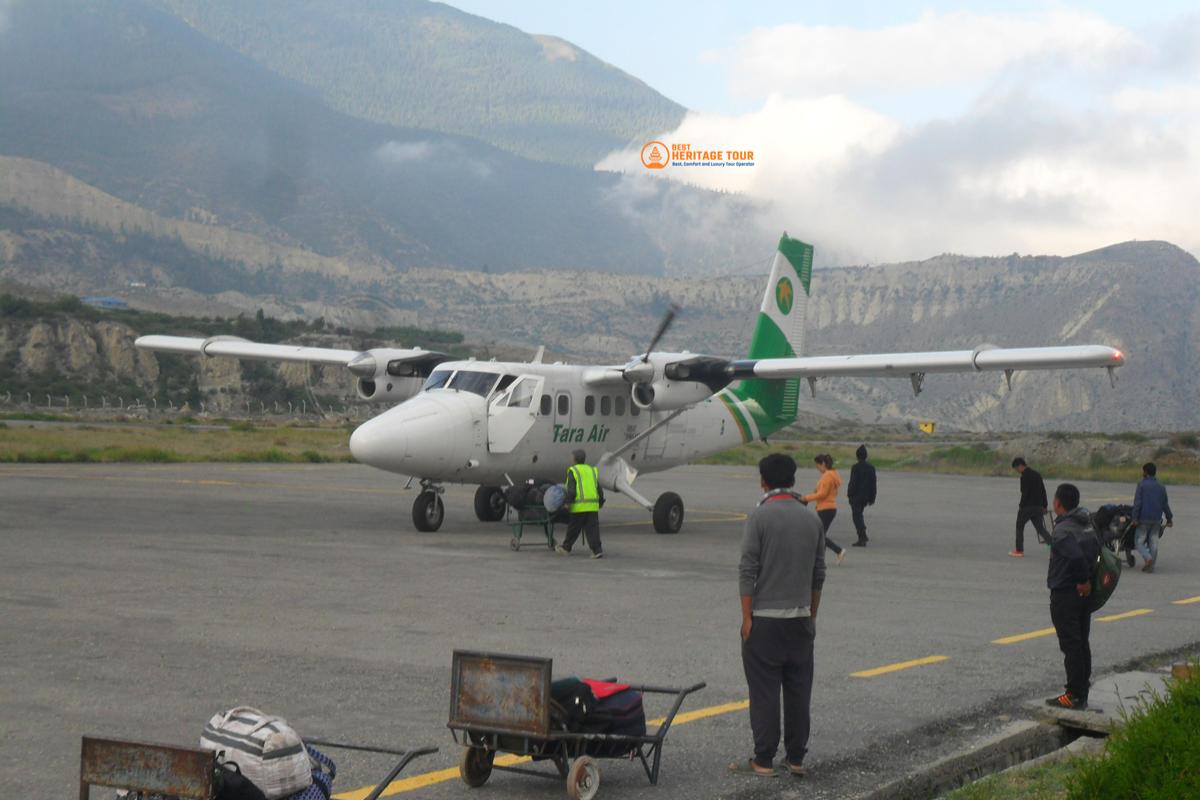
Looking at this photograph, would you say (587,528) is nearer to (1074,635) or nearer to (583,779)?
(1074,635)

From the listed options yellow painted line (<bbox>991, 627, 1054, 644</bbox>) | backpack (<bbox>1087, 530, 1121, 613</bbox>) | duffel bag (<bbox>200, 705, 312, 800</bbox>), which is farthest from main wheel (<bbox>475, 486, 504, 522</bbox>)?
duffel bag (<bbox>200, 705, 312, 800</bbox>)

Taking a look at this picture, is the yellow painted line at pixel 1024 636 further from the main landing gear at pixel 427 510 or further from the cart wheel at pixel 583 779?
the main landing gear at pixel 427 510

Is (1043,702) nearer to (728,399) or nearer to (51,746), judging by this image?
(51,746)

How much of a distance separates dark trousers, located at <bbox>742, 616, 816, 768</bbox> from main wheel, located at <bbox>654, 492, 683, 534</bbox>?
53.0ft

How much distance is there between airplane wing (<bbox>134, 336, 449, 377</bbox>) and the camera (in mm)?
26984

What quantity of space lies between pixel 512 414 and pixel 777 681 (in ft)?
50.7

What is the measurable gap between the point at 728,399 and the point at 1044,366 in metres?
7.77

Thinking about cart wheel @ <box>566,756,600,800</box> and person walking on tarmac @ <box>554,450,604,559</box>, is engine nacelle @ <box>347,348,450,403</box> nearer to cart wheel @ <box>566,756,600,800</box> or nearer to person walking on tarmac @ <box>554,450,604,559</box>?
person walking on tarmac @ <box>554,450,604,559</box>

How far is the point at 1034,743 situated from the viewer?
Result: 866 centimetres

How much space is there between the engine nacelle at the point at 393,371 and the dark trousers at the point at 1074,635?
61.3 ft

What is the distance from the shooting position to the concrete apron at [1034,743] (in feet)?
24.7

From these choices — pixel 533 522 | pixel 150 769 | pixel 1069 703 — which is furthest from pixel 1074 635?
Result: pixel 533 522

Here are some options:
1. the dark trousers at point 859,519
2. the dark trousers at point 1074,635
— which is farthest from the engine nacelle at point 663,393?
the dark trousers at point 1074,635

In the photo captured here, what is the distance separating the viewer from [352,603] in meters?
13.8
